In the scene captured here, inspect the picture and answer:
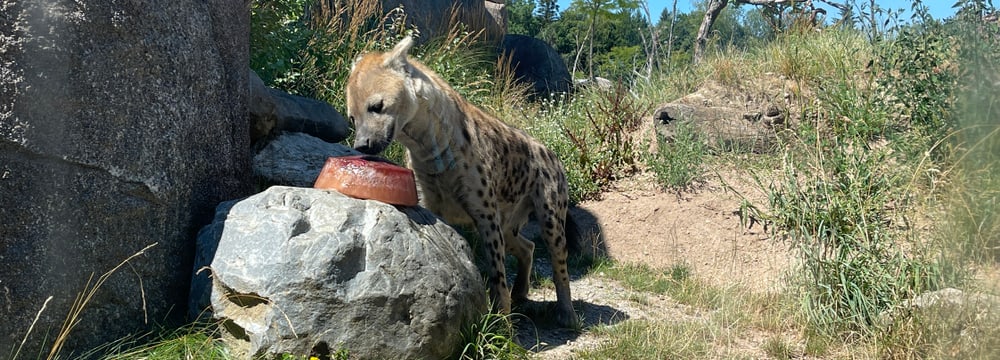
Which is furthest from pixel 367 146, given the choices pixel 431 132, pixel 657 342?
pixel 657 342

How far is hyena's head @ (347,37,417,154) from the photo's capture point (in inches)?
201

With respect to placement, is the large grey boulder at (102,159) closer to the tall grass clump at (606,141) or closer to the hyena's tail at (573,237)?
the hyena's tail at (573,237)

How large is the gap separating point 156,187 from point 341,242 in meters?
1.02

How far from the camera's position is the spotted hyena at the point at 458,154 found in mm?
5219

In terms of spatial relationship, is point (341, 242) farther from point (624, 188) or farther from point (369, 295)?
point (624, 188)

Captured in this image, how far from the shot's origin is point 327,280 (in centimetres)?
418

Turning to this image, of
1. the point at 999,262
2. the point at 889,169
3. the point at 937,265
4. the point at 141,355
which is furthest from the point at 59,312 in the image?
the point at 889,169

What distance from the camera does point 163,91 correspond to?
4.43 meters

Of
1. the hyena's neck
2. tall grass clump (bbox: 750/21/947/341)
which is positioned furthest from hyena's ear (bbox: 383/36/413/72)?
tall grass clump (bbox: 750/21/947/341)

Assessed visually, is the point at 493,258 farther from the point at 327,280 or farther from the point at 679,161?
the point at 679,161

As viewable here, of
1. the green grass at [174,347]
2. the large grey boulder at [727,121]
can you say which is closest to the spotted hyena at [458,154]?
the green grass at [174,347]

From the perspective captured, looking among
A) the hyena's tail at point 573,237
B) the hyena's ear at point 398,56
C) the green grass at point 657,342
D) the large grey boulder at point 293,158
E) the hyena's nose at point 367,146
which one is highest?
the hyena's ear at point 398,56

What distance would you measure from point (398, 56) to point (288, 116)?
7.78 ft

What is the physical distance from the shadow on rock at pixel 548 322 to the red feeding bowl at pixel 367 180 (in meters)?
1.41
